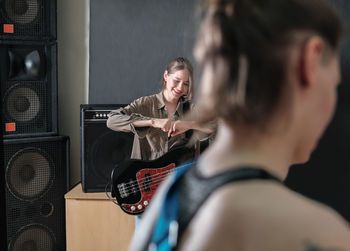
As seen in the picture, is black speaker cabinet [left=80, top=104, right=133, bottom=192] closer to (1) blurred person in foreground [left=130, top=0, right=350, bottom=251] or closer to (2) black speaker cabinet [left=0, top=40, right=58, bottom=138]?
(2) black speaker cabinet [left=0, top=40, right=58, bottom=138]

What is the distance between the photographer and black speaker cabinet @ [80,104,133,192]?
2.28 metres

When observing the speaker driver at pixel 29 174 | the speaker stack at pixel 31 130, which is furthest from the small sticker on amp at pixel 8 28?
the speaker driver at pixel 29 174

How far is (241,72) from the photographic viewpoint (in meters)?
0.39

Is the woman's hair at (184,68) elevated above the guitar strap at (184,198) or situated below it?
above

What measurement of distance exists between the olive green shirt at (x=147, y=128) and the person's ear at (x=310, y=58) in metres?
1.68

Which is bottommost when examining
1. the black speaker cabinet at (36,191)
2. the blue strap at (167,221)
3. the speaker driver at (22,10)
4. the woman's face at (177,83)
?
the black speaker cabinet at (36,191)

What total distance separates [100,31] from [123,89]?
0.43m

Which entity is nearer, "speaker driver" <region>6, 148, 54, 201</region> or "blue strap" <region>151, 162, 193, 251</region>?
"blue strap" <region>151, 162, 193, 251</region>

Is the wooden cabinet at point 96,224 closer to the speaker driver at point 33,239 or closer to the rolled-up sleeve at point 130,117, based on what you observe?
the speaker driver at point 33,239

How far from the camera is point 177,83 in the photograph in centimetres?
206

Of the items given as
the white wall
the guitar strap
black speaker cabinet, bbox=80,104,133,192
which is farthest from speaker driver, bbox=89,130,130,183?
the guitar strap

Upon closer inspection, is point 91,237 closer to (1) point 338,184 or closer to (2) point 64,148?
(2) point 64,148

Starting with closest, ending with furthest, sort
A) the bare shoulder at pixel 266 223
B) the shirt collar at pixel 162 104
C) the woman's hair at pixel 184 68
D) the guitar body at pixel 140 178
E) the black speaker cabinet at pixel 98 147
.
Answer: the bare shoulder at pixel 266 223, the guitar body at pixel 140 178, the woman's hair at pixel 184 68, the shirt collar at pixel 162 104, the black speaker cabinet at pixel 98 147

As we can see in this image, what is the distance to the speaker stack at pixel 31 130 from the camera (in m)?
2.16
